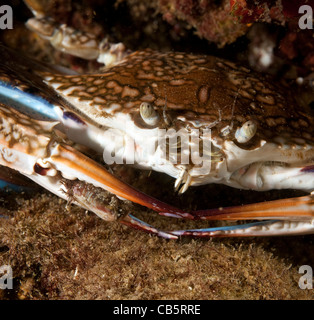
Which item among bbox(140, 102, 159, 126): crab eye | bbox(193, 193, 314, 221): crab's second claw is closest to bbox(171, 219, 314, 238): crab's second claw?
bbox(193, 193, 314, 221): crab's second claw

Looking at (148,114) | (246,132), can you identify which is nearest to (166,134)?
(148,114)

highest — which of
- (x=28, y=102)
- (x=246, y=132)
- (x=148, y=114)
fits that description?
(x=28, y=102)

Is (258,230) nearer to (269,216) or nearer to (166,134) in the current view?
(269,216)

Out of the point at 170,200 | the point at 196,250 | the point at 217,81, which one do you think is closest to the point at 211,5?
the point at 217,81

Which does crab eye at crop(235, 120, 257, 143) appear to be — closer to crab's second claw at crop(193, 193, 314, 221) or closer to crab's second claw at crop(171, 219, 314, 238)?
crab's second claw at crop(193, 193, 314, 221)

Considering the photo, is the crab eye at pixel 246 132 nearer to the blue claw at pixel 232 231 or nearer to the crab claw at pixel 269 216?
the crab claw at pixel 269 216

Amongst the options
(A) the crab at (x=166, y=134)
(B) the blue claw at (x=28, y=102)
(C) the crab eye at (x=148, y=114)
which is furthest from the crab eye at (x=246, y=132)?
(B) the blue claw at (x=28, y=102)
